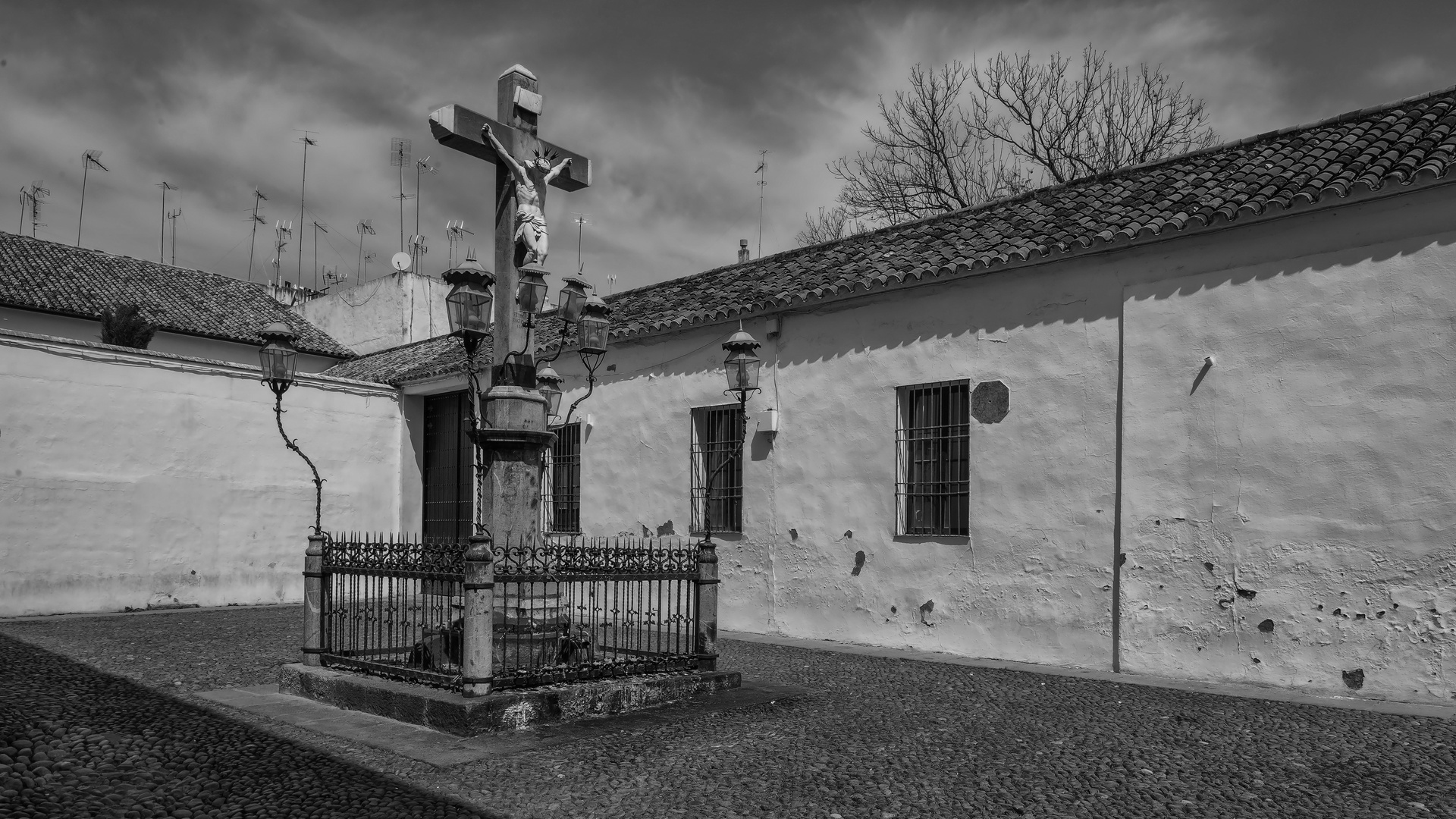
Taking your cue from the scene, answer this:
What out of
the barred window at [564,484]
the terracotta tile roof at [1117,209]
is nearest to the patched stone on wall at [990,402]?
the terracotta tile roof at [1117,209]

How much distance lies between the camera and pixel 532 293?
6562mm

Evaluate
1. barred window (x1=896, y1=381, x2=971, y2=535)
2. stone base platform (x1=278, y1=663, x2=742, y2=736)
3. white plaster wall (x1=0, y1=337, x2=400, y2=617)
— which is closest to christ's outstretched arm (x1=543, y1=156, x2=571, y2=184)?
stone base platform (x1=278, y1=663, x2=742, y2=736)

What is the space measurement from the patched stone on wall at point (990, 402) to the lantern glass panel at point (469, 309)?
4.71 m

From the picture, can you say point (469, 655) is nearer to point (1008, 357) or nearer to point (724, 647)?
point (724, 647)

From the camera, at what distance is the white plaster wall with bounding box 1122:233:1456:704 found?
693cm

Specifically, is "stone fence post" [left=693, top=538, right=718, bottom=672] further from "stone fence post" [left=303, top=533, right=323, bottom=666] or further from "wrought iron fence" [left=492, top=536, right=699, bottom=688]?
"stone fence post" [left=303, top=533, right=323, bottom=666]

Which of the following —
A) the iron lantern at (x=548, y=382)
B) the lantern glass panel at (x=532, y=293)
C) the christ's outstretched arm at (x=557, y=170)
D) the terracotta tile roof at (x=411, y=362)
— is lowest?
the iron lantern at (x=548, y=382)

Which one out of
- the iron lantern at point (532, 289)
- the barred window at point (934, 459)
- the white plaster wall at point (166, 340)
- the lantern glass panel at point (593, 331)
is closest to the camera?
the iron lantern at point (532, 289)

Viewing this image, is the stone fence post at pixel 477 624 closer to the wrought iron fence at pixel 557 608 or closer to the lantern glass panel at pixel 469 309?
the wrought iron fence at pixel 557 608

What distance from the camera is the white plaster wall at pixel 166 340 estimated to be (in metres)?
19.2

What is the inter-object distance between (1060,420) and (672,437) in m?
4.88

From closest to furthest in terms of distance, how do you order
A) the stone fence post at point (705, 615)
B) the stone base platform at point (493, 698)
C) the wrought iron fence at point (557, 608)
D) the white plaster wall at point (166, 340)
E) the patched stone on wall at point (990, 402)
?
the stone base platform at point (493, 698)
the wrought iron fence at point (557, 608)
the stone fence post at point (705, 615)
the patched stone on wall at point (990, 402)
the white plaster wall at point (166, 340)

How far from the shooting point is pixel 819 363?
35.3 feet

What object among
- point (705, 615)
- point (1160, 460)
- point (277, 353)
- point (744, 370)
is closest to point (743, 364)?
point (744, 370)
